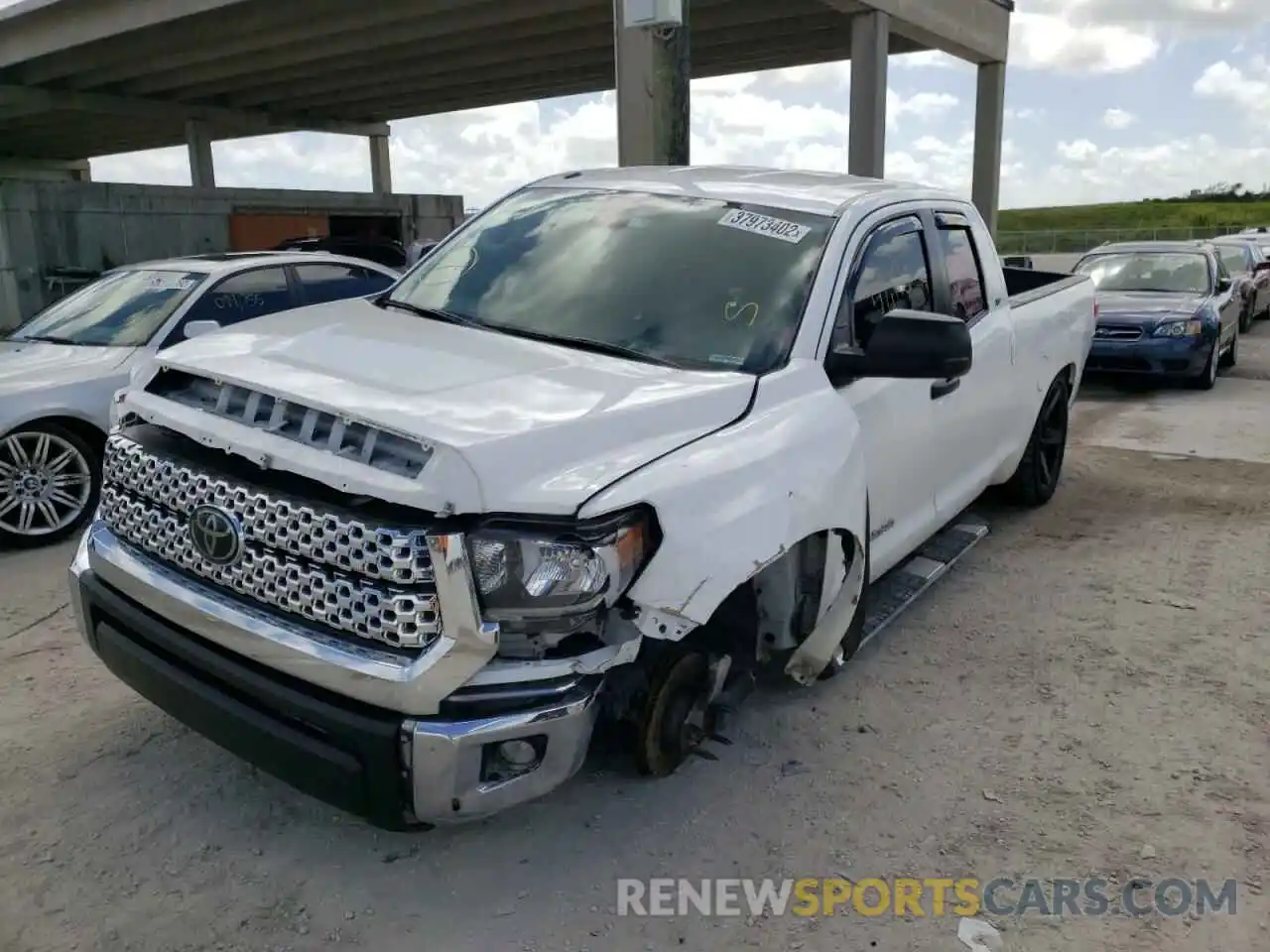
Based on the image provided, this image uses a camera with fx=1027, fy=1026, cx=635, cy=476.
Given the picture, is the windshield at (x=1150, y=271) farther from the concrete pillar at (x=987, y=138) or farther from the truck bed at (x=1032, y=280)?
the concrete pillar at (x=987, y=138)

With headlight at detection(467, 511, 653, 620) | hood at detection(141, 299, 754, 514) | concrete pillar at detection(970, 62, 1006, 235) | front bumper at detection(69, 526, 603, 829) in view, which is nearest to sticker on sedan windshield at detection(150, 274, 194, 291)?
hood at detection(141, 299, 754, 514)

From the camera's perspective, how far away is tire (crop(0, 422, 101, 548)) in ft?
18.4

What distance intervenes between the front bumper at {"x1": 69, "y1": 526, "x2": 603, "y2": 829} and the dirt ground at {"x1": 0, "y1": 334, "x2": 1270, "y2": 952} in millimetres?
413

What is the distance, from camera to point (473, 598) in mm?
2393

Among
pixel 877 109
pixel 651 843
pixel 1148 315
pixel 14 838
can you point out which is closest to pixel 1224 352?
pixel 1148 315

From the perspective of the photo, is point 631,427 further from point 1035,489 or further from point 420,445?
point 1035,489

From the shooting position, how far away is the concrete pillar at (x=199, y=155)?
1144 inches

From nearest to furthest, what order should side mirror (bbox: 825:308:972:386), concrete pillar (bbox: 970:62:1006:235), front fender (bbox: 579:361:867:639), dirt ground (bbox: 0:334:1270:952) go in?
front fender (bbox: 579:361:867:639) < dirt ground (bbox: 0:334:1270:952) < side mirror (bbox: 825:308:972:386) < concrete pillar (bbox: 970:62:1006:235)

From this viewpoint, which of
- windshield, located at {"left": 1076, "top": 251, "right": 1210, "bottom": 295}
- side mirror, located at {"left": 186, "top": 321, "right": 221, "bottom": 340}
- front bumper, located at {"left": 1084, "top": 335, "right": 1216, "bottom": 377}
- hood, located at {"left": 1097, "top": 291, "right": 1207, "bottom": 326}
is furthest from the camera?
windshield, located at {"left": 1076, "top": 251, "right": 1210, "bottom": 295}

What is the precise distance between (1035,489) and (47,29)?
2355cm

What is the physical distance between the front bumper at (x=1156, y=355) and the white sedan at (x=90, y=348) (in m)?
7.83

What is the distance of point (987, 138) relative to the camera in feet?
69.7

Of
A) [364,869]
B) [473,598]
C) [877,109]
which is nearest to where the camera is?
[473,598]

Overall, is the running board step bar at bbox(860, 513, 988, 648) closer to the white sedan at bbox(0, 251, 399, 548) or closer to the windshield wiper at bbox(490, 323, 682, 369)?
the windshield wiper at bbox(490, 323, 682, 369)
